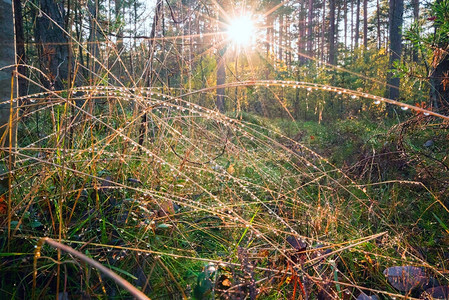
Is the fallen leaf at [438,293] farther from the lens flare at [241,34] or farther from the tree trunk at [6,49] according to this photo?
the lens flare at [241,34]

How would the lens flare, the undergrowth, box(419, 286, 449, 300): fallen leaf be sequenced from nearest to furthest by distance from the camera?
the undergrowth
box(419, 286, 449, 300): fallen leaf
the lens flare

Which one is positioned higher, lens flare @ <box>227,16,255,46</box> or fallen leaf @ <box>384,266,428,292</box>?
lens flare @ <box>227,16,255,46</box>

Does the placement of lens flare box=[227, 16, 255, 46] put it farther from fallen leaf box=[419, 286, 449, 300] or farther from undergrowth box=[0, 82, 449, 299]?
fallen leaf box=[419, 286, 449, 300]

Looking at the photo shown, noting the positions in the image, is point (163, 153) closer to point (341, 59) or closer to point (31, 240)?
point (31, 240)

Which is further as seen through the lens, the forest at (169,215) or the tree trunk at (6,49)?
the tree trunk at (6,49)

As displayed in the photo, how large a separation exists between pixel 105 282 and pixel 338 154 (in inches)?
141

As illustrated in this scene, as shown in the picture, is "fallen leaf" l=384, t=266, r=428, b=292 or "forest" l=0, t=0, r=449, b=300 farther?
"fallen leaf" l=384, t=266, r=428, b=292

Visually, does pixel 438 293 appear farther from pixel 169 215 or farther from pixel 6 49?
pixel 6 49

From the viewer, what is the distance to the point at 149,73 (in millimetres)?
2004

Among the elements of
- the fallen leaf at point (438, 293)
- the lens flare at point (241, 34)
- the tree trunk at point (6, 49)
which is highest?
the lens flare at point (241, 34)

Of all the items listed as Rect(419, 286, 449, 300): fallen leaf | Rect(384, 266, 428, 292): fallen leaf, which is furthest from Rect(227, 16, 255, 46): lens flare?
Rect(419, 286, 449, 300): fallen leaf

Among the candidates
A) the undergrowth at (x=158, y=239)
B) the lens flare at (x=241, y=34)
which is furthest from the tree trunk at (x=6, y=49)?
the lens flare at (x=241, y=34)

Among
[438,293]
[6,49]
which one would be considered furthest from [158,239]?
[438,293]

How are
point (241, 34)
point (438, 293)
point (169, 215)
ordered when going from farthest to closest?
point (241, 34) < point (169, 215) < point (438, 293)
